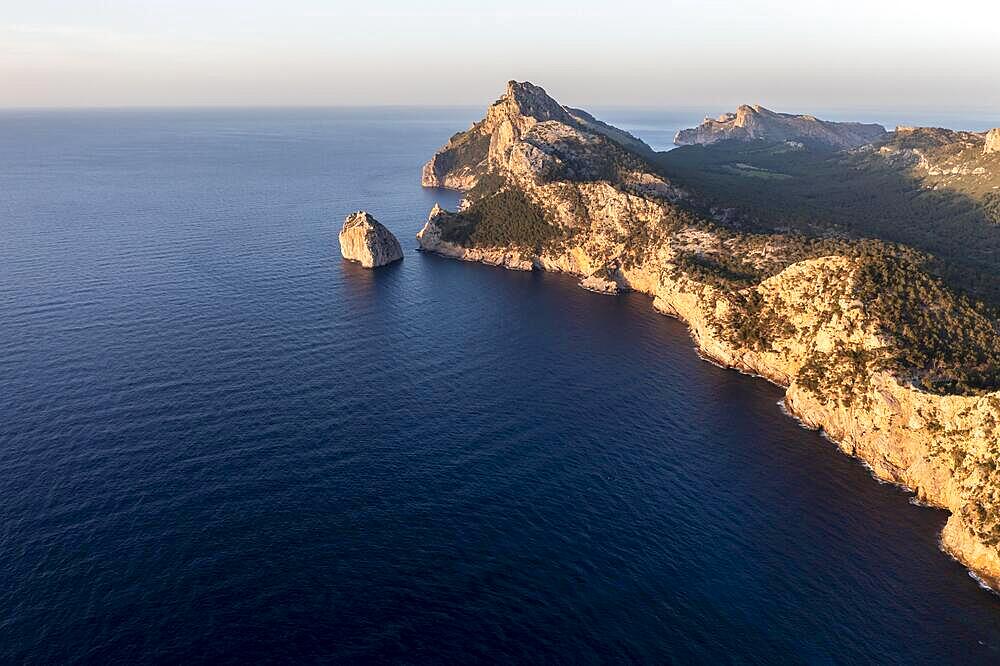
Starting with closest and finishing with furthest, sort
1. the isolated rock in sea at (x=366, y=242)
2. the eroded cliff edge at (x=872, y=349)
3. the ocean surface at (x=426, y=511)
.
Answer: the ocean surface at (x=426, y=511)
the eroded cliff edge at (x=872, y=349)
the isolated rock in sea at (x=366, y=242)

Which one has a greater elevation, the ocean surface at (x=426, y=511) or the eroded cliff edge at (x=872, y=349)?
the eroded cliff edge at (x=872, y=349)

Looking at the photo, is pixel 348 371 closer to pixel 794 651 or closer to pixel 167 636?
pixel 167 636

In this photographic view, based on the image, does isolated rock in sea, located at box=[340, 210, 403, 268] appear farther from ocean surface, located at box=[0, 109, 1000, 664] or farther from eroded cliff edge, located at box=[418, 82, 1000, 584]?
eroded cliff edge, located at box=[418, 82, 1000, 584]

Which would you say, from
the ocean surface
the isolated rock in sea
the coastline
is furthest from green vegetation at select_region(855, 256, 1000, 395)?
the isolated rock in sea

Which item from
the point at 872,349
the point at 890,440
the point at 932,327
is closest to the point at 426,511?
the point at 890,440

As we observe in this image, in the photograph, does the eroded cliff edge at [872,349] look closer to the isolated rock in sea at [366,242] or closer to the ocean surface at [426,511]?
the ocean surface at [426,511]

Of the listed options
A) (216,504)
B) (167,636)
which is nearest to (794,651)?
(167,636)

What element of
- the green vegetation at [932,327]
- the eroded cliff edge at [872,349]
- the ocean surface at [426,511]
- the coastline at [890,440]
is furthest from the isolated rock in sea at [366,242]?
the green vegetation at [932,327]
